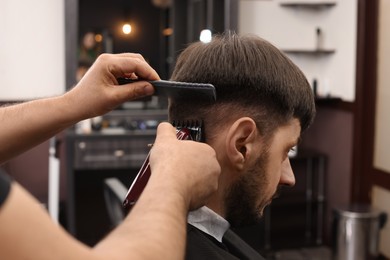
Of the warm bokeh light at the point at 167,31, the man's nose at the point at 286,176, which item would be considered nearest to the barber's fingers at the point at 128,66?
the man's nose at the point at 286,176

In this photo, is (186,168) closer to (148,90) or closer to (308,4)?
(148,90)

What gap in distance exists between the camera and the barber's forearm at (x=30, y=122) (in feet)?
3.93

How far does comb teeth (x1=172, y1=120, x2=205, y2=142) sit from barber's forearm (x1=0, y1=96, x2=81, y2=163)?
24cm

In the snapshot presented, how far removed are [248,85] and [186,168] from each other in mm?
388

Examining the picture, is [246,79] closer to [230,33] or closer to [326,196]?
[230,33]

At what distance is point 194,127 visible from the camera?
1134 mm

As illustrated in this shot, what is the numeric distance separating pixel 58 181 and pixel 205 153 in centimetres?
300

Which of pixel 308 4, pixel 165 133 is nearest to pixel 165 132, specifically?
pixel 165 133

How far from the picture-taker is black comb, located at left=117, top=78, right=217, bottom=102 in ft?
3.32

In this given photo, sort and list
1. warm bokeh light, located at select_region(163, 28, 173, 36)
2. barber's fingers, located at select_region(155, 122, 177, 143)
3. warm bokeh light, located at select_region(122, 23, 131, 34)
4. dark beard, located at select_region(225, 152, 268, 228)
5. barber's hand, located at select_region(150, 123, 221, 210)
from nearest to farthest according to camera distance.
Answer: barber's hand, located at select_region(150, 123, 221, 210), barber's fingers, located at select_region(155, 122, 177, 143), dark beard, located at select_region(225, 152, 268, 228), warm bokeh light, located at select_region(122, 23, 131, 34), warm bokeh light, located at select_region(163, 28, 173, 36)

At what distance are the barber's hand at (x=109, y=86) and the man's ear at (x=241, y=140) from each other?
0.19 metres

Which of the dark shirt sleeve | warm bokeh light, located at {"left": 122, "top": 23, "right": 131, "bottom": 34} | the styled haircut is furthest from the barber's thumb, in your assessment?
warm bokeh light, located at {"left": 122, "top": 23, "right": 131, "bottom": 34}

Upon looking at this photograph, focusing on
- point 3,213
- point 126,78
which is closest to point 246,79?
point 126,78

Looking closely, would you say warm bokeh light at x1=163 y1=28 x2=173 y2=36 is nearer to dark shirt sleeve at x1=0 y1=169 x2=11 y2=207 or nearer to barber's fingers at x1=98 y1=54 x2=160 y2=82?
barber's fingers at x1=98 y1=54 x2=160 y2=82
